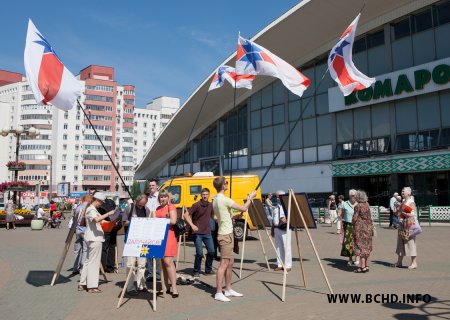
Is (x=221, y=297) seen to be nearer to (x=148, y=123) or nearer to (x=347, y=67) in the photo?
(x=347, y=67)

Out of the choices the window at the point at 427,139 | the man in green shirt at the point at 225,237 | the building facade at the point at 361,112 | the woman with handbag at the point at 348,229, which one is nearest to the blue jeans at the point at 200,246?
the man in green shirt at the point at 225,237

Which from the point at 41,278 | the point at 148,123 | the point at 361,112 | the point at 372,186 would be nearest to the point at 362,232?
the point at 41,278

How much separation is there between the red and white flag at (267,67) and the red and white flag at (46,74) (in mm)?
3667

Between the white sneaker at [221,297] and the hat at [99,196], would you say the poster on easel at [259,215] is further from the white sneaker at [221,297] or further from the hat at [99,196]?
the hat at [99,196]

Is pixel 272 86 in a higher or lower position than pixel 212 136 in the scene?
higher

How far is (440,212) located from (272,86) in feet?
57.0

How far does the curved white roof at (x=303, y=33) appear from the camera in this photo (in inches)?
1149

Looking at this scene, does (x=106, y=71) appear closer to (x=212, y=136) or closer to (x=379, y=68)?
(x=212, y=136)

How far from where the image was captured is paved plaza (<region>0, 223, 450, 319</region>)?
580cm

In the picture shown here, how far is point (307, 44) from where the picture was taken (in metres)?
33.8

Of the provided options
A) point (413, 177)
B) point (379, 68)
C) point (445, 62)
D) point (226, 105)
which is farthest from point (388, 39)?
point (226, 105)

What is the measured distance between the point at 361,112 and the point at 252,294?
24.9 m

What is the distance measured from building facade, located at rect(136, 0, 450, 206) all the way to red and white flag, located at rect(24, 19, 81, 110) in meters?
16.0

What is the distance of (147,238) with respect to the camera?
6.77 m
